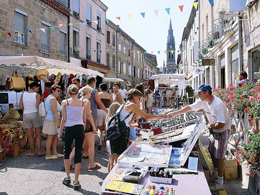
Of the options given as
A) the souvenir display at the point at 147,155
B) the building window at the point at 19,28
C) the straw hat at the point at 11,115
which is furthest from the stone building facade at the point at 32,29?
the souvenir display at the point at 147,155

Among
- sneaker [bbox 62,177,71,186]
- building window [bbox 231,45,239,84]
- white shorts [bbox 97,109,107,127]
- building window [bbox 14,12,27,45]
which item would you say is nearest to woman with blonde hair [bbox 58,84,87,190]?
sneaker [bbox 62,177,71,186]

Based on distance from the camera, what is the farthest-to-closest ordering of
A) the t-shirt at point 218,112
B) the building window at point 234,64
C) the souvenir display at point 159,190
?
the building window at point 234,64 < the t-shirt at point 218,112 < the souvenir display at point 159,190

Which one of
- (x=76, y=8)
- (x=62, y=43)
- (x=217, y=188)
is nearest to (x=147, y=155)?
(x=217, y=188)

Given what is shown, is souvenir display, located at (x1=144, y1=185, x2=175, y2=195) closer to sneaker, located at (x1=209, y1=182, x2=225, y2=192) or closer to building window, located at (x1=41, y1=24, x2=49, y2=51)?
sneaker, located at (x1=209, y1=182, x2=225, y2=192)

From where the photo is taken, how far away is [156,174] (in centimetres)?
240

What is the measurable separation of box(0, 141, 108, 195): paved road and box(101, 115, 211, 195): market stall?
3.85 feet

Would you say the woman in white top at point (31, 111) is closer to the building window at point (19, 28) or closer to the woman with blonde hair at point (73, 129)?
the woman with blonde hair at point (73, 129)

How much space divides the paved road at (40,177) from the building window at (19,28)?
931 centimetres

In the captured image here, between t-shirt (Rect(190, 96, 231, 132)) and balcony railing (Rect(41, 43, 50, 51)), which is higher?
balcony railing (Rect(41, 43, 50, 51))

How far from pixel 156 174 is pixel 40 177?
2.63m

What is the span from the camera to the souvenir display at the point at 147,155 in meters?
2.71

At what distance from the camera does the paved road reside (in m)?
3.54

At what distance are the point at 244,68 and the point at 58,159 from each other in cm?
760

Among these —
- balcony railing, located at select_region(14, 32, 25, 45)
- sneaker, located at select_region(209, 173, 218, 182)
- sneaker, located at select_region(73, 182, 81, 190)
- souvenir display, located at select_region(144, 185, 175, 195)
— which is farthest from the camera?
balcony railing, located at select_region(14, 32, 25, 45)
